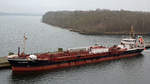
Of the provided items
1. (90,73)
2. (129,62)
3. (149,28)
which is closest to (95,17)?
(149,28)

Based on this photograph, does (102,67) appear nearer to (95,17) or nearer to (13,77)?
(13,77)

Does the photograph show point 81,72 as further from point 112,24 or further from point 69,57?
point 112,24

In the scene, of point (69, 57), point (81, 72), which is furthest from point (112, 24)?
point (81, 72)

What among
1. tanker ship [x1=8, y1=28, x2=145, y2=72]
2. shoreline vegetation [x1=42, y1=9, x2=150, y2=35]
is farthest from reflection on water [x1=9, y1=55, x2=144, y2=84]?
shoreline vegetation [x1=42, y1=9, x2=150, y2=35]

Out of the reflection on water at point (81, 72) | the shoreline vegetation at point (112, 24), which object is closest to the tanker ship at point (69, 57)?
the reflection on water at point (81, 72)

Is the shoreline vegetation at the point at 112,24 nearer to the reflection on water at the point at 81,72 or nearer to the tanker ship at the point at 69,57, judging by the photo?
the tanker ship at the point at 69,57

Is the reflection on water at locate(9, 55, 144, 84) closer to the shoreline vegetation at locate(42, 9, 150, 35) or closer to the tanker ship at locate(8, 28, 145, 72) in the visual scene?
the tanker ship at locate(8, 28, 145, 72)

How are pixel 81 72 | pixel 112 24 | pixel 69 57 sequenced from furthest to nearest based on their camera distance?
pixel 112 24, pixel 69 57, pixel 81 72

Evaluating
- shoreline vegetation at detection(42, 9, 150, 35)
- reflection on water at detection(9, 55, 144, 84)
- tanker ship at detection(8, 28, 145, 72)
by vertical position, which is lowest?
reflection on water at detection(9, 55, 144, 84)

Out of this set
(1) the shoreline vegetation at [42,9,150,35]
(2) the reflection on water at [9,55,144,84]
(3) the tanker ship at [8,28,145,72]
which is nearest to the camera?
(2) the reflection on water at [9,55,144,84]

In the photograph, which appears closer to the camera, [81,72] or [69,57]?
[81,72]

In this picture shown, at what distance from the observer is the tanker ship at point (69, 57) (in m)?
39.1

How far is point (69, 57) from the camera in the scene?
4422cm

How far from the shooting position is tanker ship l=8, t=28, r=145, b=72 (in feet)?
128
